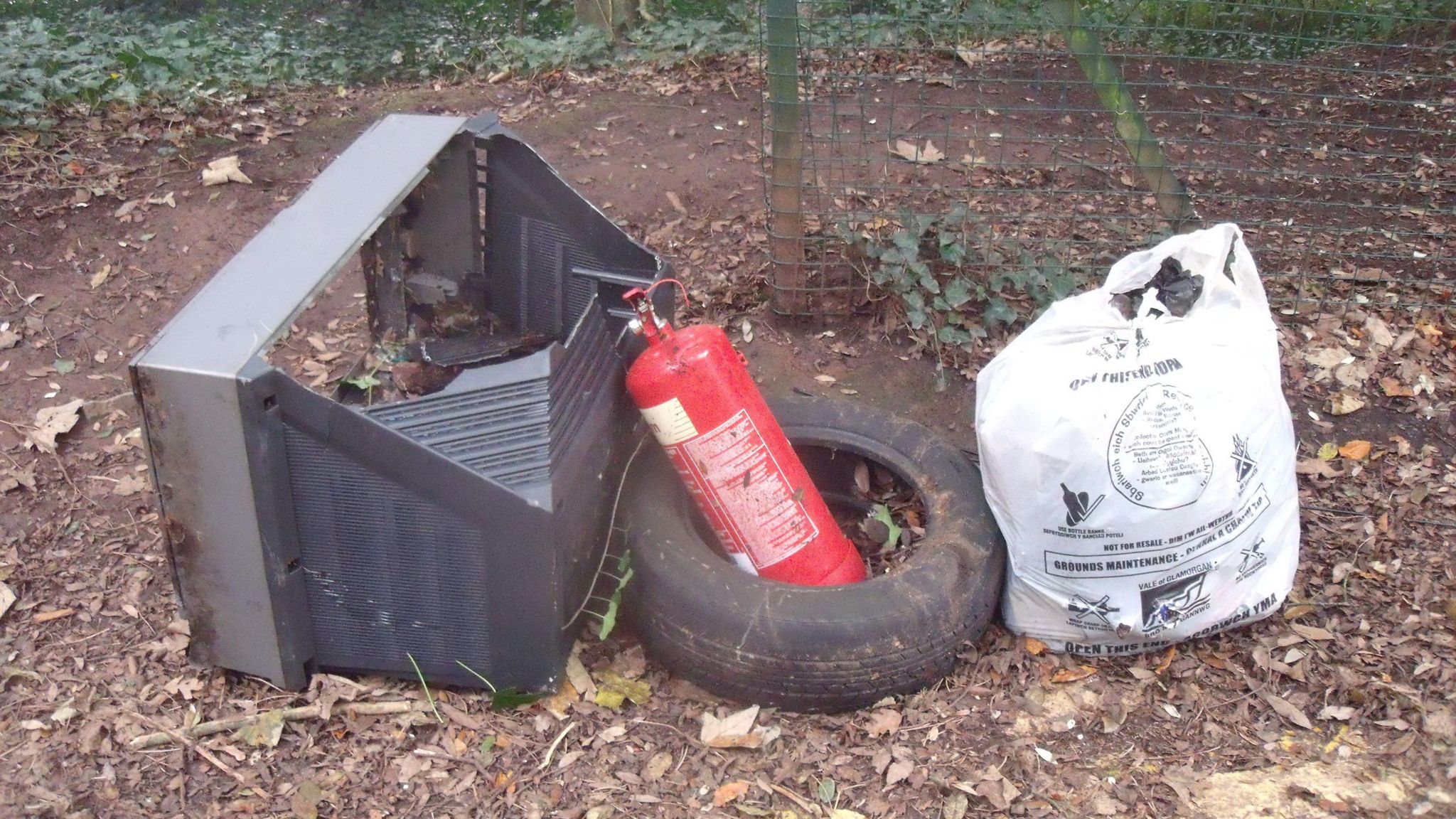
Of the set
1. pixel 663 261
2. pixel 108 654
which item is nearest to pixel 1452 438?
pixel 663 261

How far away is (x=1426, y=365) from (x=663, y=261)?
252 cm

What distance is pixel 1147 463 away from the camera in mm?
2520

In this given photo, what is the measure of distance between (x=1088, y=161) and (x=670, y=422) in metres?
2.49

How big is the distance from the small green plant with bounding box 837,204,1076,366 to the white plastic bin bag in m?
0.79

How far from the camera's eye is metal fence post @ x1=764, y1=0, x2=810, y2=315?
10.7 feet

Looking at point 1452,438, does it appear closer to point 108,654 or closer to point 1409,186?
point 1409,186

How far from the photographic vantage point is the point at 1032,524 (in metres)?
2.63

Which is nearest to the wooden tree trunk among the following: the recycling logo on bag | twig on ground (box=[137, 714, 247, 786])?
the recycling logo on bag

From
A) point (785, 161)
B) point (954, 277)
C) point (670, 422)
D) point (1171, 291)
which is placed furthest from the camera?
point (954, 277)

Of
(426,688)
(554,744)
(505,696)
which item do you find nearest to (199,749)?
(426,688)

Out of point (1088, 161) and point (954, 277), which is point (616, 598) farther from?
point (1088, 161)

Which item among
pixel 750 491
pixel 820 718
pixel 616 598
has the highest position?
pixel 750 491

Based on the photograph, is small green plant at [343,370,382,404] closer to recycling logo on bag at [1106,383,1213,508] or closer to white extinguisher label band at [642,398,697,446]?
white extinguisher label band at [642,398,697,446]

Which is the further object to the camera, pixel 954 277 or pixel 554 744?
pixel 954 277
